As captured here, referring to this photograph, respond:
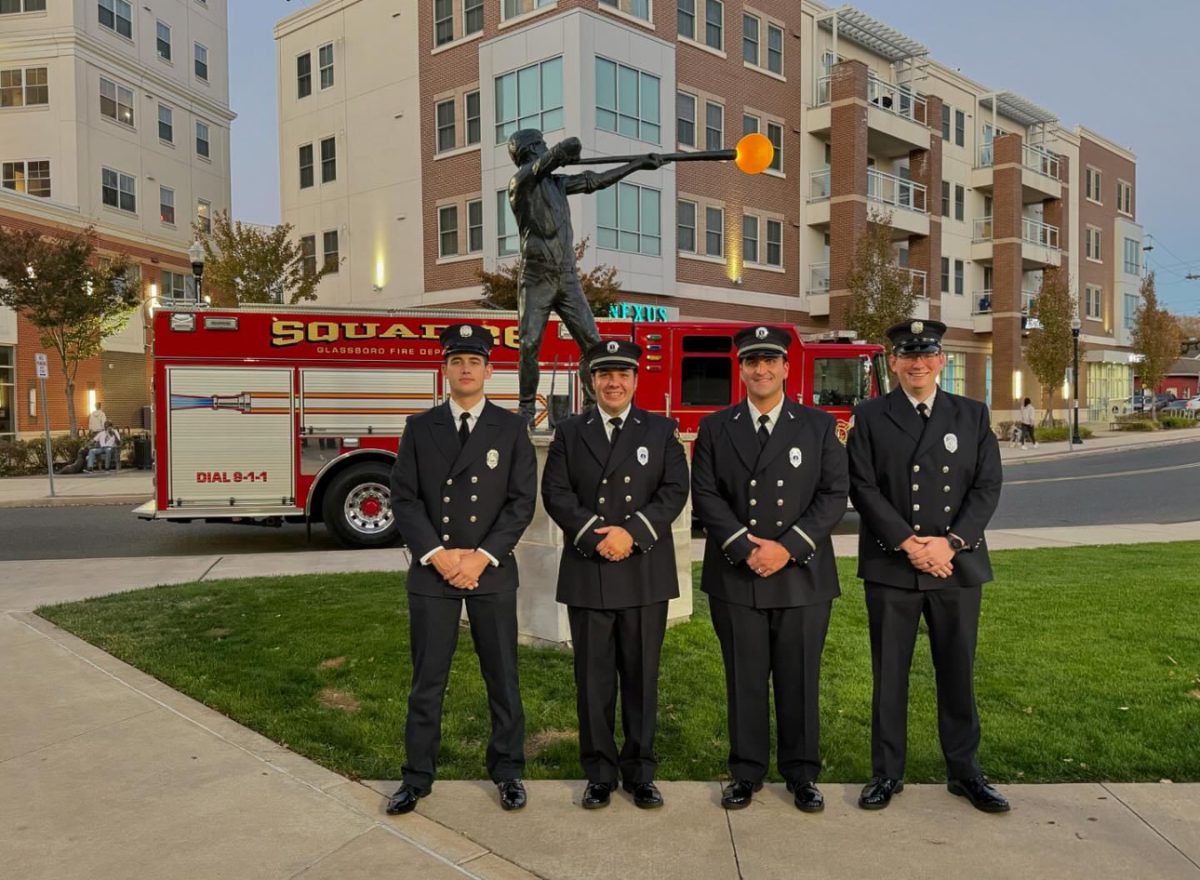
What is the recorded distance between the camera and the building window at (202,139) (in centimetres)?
4269

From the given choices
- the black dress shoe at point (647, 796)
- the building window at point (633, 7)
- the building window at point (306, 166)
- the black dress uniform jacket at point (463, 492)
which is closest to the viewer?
the black dress shoe at point (647, 796)

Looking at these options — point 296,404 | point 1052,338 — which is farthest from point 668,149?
point 1052,338

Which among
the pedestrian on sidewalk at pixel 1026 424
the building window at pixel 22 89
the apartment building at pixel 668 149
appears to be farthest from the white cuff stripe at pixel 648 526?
the building window at pixel 22 89

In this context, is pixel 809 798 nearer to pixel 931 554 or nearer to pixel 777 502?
pixel 931 554

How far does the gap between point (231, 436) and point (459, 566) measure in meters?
9.09

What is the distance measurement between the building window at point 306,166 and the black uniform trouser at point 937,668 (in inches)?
1272

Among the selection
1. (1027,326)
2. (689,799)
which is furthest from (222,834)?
(1027,326)

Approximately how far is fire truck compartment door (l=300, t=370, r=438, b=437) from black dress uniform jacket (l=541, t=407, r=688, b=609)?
8.39 meters

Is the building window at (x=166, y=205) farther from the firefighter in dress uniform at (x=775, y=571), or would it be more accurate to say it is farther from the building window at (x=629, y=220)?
the firefighter in dress uniform at (x=775, y=571)

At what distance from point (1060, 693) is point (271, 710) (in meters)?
4.65

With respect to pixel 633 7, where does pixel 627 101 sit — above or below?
below

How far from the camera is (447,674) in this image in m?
4.33

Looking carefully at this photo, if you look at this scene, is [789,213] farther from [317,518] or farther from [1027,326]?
[317,518]

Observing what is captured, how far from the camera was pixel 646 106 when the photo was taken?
26.7 m
